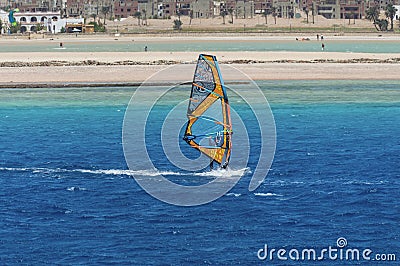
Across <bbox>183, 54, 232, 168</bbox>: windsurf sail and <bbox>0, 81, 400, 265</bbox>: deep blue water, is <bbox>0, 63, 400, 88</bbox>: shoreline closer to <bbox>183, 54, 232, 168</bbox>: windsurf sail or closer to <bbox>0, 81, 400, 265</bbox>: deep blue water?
<bbox>0, 81, 400, 265</bbox>: deep blue water

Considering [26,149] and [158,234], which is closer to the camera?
[158,234]

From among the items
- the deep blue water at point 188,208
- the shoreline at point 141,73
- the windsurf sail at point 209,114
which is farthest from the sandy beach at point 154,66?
the windsurf sail at point 209,114

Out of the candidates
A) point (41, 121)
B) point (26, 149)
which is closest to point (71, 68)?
point (41, 121)

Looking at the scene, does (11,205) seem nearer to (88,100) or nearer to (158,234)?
(158,234)

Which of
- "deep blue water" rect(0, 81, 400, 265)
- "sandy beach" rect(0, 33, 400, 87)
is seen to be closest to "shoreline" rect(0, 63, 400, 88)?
"sandy beach" rect(0, 33, 400, 87)

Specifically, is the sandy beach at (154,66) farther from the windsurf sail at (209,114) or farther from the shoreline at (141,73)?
the windsurf sail at (209,114)
